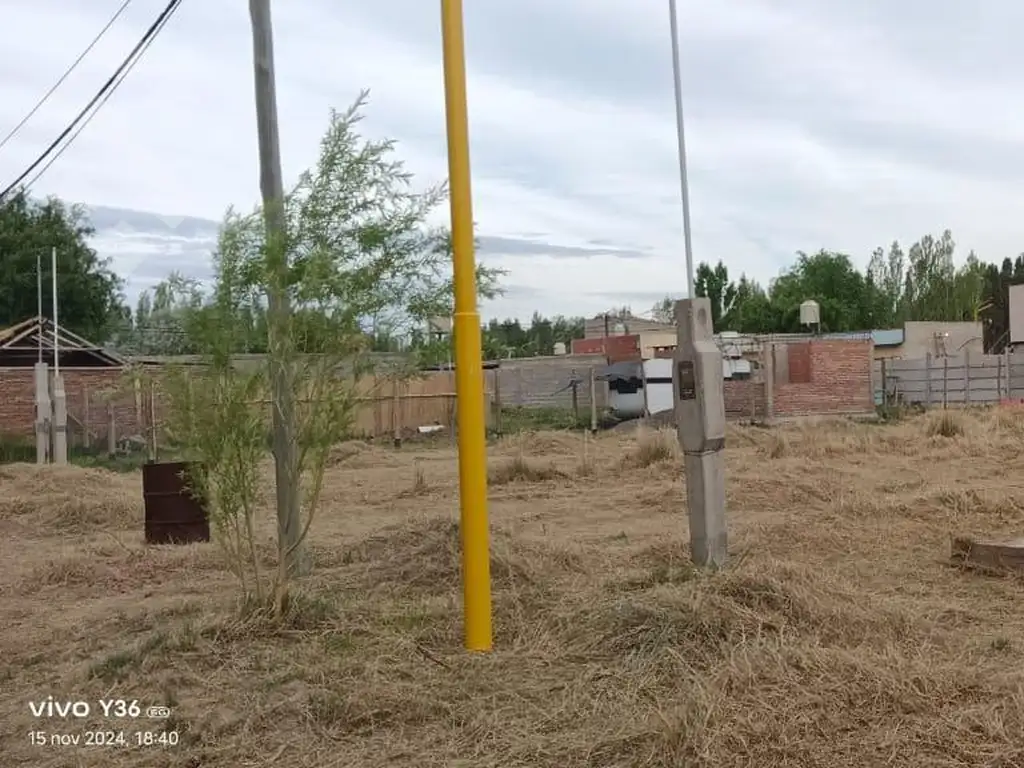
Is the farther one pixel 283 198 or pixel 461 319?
pixel 283 198

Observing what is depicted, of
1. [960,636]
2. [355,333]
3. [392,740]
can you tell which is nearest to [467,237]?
[355,333]

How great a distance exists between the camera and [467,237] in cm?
589

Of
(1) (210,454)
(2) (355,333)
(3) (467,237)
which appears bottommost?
(1) (210,454)

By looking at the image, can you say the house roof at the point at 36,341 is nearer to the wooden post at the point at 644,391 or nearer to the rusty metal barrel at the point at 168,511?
the wooden post at the point at 644,391

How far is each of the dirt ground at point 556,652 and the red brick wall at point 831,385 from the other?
2377 centimetres

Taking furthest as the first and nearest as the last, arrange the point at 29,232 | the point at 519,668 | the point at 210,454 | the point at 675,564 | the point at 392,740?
the point at 29,232, the point at 675,564, the point at 210,454, the point at 519,668, the point at 392,740

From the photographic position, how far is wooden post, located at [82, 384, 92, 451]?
25078 millimetres

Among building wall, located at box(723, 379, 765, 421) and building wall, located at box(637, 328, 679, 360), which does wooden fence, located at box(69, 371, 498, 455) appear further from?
building wall, located at box(637, 328, 679, 360)

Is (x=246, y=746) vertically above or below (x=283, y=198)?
below

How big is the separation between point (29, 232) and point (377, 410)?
24.5 m

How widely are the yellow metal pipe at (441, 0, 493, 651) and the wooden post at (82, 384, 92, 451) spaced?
68.3ft

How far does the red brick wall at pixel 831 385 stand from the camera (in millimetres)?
34469

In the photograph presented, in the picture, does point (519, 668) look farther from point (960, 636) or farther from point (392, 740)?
point (960, 636)

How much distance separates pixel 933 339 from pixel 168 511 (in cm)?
4503
